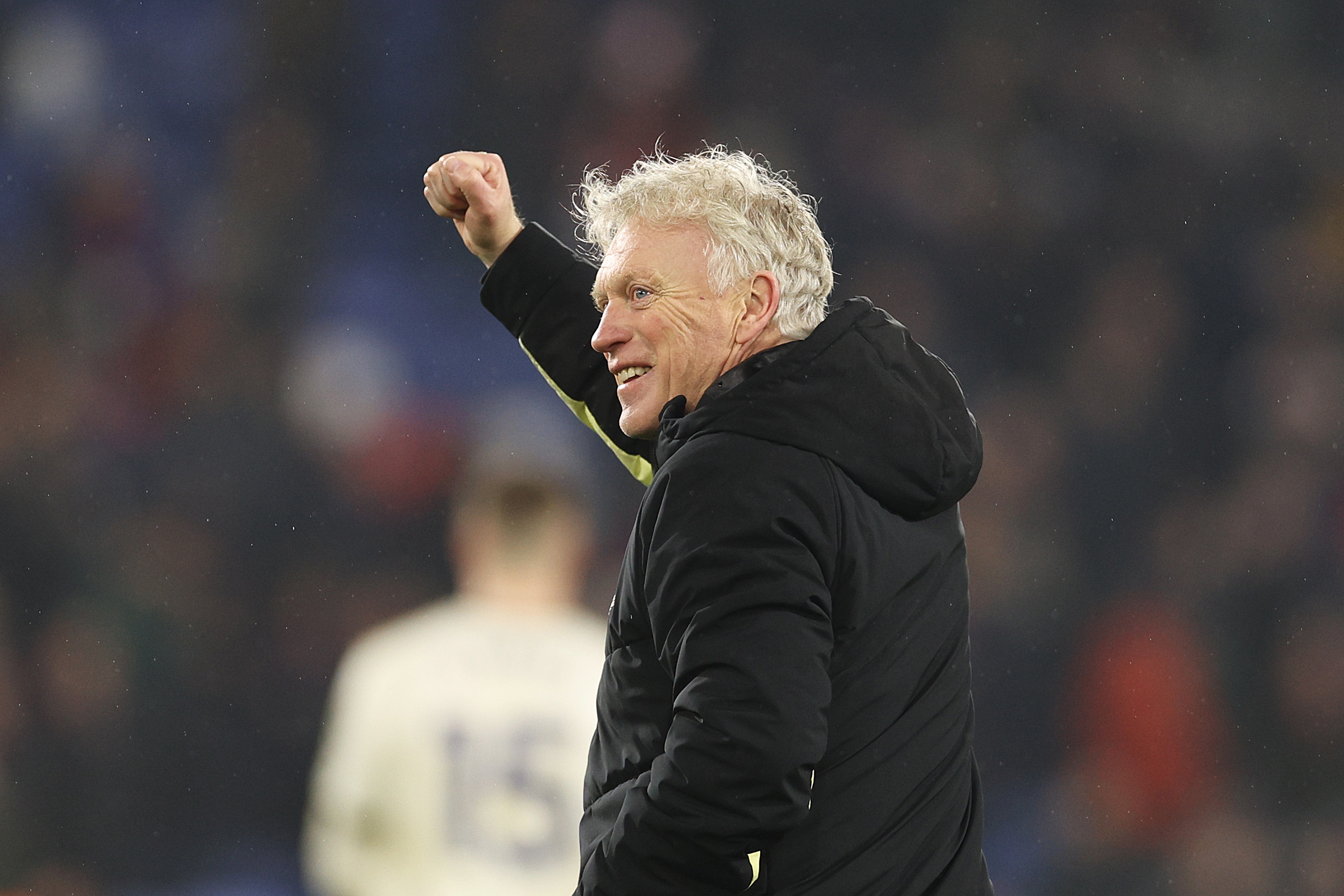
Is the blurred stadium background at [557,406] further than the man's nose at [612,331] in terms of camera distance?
Yes

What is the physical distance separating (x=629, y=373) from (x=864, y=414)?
9.9 inches

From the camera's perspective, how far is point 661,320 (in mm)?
1096

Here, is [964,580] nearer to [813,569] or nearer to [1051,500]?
[813,569]

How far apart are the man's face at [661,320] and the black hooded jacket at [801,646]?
63 millimetres

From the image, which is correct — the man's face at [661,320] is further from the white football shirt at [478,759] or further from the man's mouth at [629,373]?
the white football shirt at [478,759]

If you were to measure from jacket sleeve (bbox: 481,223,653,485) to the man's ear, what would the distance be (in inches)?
14.1

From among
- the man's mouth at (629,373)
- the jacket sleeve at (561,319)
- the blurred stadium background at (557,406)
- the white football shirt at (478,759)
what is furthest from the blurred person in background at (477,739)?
the man's mouth at (629,373)

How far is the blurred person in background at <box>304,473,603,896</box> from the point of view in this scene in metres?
2.60

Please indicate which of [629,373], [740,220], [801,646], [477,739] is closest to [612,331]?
[629,373]

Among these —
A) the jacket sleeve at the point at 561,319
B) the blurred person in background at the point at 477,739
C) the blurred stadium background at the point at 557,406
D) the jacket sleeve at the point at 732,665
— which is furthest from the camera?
the blurred stadium background at the point at 557,406

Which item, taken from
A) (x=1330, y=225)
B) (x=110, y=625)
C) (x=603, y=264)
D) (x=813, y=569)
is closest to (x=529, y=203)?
(x=110, y=625)

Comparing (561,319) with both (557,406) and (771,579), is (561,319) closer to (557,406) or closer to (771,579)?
(771,579)

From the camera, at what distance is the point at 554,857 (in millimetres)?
2605

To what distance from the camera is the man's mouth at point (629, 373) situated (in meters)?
1.13
